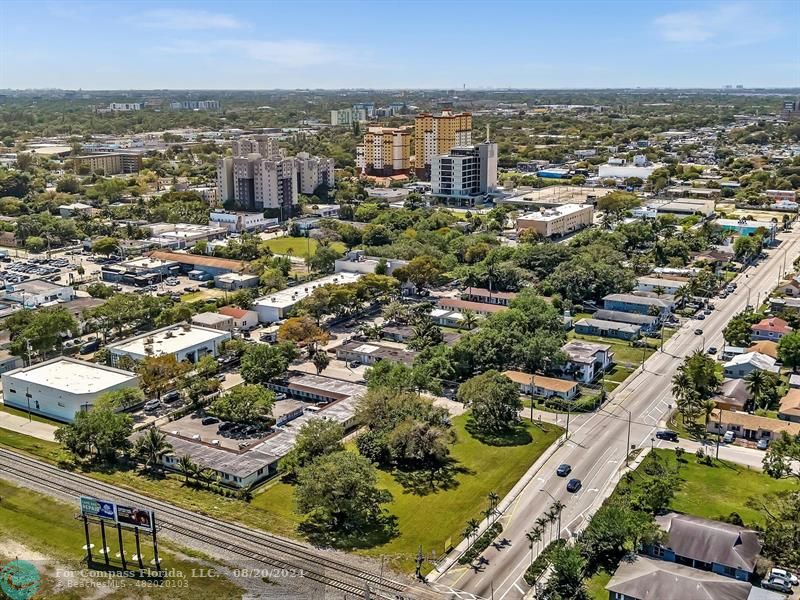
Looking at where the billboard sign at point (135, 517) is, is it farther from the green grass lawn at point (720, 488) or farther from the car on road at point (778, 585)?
the car on road at point (778, 585)

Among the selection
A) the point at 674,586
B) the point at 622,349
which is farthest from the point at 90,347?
the point at 674,586

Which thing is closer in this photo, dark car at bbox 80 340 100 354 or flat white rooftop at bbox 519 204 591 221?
dark car at bbox 80 340 100 354

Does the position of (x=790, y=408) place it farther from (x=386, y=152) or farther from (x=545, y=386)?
(x=386, y=152)

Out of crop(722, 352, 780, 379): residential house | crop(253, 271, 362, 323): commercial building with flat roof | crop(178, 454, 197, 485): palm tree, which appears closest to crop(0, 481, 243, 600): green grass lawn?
crop(178, 454, 197, 485): palm tree

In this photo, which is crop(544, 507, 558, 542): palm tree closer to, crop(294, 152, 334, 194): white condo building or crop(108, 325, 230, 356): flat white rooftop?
crop(108, 325, 230, 356): flat white rooftop

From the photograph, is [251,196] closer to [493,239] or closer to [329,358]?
[493,239]

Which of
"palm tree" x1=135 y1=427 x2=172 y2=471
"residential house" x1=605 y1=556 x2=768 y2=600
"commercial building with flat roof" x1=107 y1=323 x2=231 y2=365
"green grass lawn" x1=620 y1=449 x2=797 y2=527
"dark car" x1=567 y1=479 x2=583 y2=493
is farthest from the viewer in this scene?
"commercial building with flat roof" x1=107 y1=323 x2=231 y2=365

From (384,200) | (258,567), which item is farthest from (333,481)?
(384,200)
